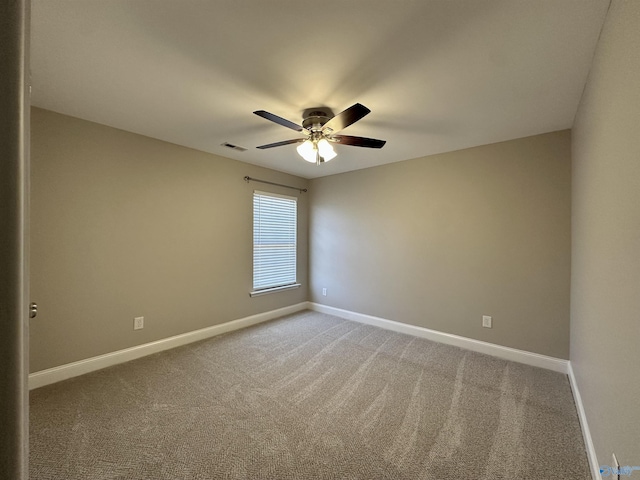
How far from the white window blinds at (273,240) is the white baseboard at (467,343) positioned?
1.07 metres

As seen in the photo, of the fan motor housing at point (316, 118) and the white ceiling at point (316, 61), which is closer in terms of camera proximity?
the white ceiling at point (316, 61)

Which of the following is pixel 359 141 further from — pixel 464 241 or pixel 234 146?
pixel 464 241

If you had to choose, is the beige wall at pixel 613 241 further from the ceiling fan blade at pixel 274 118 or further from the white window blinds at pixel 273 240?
the white window blinds at pixel 273 240

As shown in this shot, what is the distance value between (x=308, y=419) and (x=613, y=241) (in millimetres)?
2065

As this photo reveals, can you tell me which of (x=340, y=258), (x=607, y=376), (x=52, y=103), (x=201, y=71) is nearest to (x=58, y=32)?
(x=201, y=71)

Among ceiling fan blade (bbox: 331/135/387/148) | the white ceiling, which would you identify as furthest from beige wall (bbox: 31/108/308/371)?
ceiling fan blade (bbox: 331/135/387/148)

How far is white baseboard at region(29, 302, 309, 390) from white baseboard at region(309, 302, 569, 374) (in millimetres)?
1433

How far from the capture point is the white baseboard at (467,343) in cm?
264

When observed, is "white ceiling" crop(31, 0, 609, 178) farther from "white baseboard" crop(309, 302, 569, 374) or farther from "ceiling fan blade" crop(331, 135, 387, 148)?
"white baseboard" crop(309, 302, 569, 374)

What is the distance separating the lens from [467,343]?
10.3 ft

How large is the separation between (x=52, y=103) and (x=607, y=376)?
416cm

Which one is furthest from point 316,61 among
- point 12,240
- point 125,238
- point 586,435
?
point 586,435

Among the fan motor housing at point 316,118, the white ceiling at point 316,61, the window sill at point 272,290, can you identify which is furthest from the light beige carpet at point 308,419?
the white ceiling at point 316,61

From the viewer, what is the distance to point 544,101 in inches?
81.5
